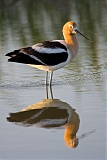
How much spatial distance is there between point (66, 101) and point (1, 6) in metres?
12.6

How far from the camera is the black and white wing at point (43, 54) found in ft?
32.4

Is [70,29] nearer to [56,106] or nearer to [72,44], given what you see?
[72,44]

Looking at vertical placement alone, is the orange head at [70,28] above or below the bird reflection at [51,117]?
above

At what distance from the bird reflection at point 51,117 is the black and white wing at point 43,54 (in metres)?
1.10

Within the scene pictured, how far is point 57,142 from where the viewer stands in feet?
22.9

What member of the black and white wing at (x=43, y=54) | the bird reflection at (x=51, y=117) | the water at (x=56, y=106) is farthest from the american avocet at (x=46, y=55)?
the bird reflection at (x=51, y=117)

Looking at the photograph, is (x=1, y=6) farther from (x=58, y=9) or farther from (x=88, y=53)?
(x=88, y=53)

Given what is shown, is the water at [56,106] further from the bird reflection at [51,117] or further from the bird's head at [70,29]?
the bird's head at [70,29]

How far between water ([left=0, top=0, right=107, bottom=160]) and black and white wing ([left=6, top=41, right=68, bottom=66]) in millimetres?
331

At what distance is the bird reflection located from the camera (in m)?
7.59

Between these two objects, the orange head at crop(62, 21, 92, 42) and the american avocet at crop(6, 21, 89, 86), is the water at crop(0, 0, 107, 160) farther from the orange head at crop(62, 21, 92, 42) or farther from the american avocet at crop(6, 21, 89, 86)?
the orange head at crop(62, 21, 92, 42)

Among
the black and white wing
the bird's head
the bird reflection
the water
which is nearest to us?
the water

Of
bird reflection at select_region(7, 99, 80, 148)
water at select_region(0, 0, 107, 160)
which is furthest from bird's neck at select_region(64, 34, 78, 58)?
bird reflection at select_region(7, 99, 80, 148)

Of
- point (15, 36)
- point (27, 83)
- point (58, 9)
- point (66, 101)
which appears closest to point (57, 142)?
point (66, 101)
